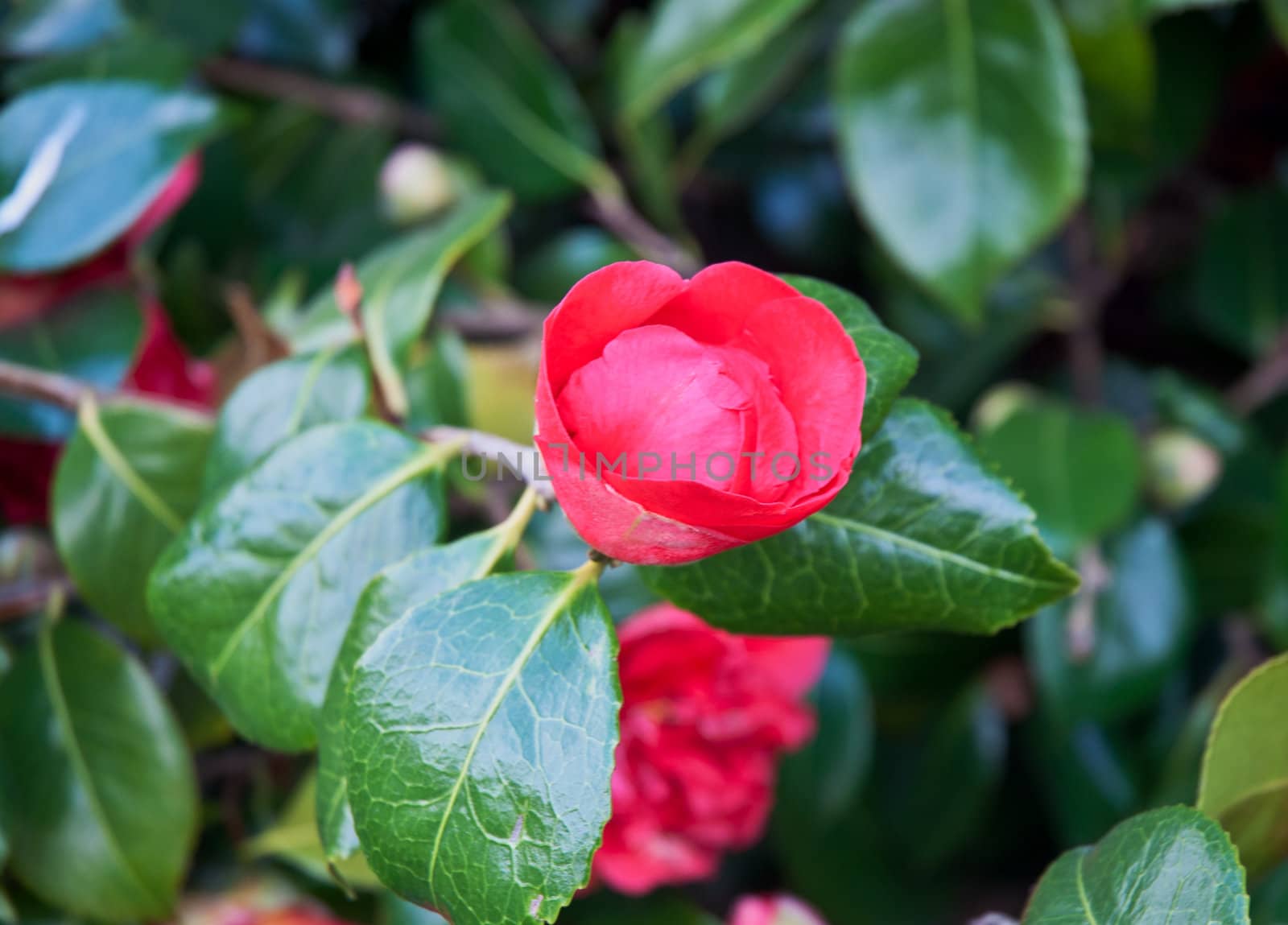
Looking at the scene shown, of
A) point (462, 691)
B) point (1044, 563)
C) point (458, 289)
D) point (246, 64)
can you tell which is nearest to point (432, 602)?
point (462, 691)

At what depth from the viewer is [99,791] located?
0.59 metres

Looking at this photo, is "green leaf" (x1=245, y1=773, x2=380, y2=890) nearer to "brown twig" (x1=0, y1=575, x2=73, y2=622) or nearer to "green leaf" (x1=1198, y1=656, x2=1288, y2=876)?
"brown twig" (x1=0, y1=575, x2=73, y2=622)

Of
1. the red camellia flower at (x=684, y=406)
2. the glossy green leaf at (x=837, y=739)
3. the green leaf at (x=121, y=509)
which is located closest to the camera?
the red camellia flower at (x=684, y=406)

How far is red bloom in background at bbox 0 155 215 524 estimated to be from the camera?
66 cm

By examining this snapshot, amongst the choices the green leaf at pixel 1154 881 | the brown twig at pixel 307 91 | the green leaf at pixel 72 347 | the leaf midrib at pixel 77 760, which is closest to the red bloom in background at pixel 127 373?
the green leaf at pixel 72 347

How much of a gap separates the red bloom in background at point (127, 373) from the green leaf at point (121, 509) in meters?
0.10

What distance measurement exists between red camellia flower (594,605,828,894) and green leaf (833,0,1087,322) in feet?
0.92

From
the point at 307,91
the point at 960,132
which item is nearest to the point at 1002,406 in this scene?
the point at 960,132

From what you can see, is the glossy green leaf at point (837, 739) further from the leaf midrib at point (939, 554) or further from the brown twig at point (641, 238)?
the leaf midrib at point (939, 554)

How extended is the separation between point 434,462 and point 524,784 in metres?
0.16

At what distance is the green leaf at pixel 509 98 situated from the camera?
2.87 feet

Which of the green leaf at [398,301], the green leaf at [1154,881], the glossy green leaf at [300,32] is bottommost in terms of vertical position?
the green leaf at [1154,881]

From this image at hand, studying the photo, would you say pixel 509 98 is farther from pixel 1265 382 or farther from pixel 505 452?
pixel 1265 382

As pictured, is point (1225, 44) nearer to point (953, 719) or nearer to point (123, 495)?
point (953, 719)
